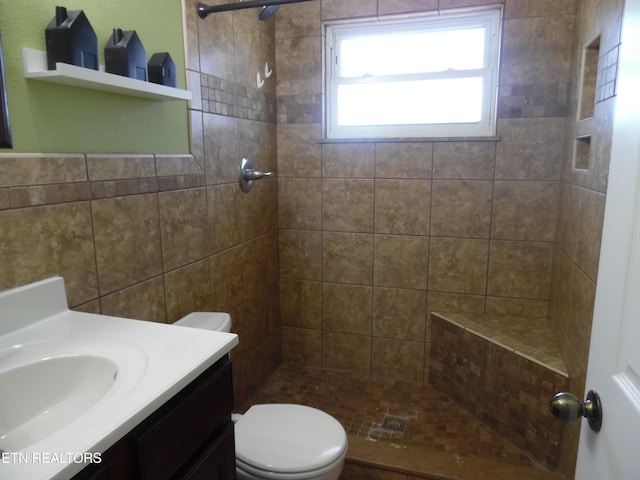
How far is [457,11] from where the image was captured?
2.27 metres

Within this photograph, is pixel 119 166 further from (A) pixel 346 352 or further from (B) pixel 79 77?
(A) pixel 346 352

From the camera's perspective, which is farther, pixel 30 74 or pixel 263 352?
pixel 263 352

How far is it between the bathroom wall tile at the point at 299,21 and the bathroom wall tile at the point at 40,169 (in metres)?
1.63

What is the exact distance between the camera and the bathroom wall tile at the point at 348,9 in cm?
237

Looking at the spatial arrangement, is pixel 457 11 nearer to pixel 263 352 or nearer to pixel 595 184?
pixel 595 184

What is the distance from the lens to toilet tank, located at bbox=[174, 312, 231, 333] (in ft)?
5.53

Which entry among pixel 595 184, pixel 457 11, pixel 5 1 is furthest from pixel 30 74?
pixel 457 11

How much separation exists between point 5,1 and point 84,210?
21.6 inches

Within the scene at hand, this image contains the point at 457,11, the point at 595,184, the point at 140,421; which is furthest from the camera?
the point at 457,11

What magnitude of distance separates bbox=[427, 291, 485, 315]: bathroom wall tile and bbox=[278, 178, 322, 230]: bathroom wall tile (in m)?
0.79

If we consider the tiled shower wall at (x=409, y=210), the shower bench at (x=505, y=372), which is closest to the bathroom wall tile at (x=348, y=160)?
the tiled shower wall at (x=409, y=210)

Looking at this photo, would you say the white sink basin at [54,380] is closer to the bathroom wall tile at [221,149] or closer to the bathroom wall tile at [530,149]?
the bathroom wall tile at [221,149]

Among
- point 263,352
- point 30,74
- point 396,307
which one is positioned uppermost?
point 30,74

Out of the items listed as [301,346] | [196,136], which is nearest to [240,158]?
[196,136]
